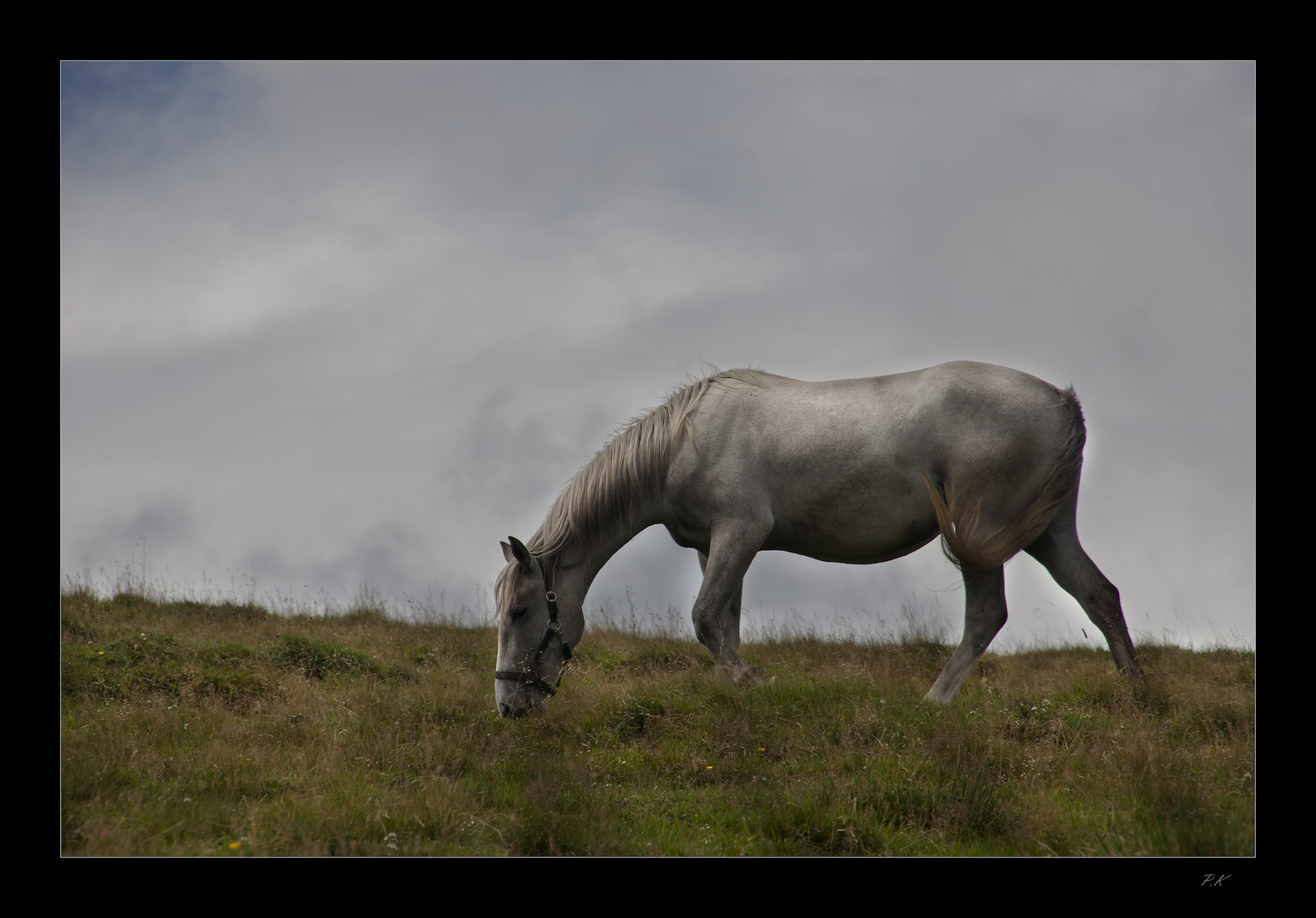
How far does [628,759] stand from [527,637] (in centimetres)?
172

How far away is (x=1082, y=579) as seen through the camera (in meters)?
7.20

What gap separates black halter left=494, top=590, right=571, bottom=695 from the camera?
6961 mm

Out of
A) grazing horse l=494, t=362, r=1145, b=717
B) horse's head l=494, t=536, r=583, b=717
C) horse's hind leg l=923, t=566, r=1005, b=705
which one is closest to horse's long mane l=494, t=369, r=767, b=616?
grazing horse l=494, t=362, r=1145, b=717

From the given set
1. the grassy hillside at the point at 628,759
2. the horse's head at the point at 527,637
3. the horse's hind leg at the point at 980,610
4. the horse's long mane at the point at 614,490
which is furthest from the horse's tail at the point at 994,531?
the horse's head at the point at 527,637

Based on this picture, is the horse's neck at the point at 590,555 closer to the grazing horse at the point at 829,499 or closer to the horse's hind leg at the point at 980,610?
the grazing horse at the point at 829,499

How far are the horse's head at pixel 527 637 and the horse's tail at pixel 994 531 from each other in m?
3.18

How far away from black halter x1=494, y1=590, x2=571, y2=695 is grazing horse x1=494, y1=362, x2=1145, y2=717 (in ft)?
0.04

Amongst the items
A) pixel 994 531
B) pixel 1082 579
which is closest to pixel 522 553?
pixel 994 531

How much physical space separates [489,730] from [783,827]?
8.42 ft

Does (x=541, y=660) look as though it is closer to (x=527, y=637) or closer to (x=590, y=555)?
(x=527, y=637)

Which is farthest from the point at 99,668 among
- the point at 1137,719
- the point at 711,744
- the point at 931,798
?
the point at 1137,719

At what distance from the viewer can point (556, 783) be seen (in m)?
4.86

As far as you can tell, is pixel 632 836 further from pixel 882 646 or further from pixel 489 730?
pixel 882 646

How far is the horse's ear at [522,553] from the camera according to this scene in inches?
278
